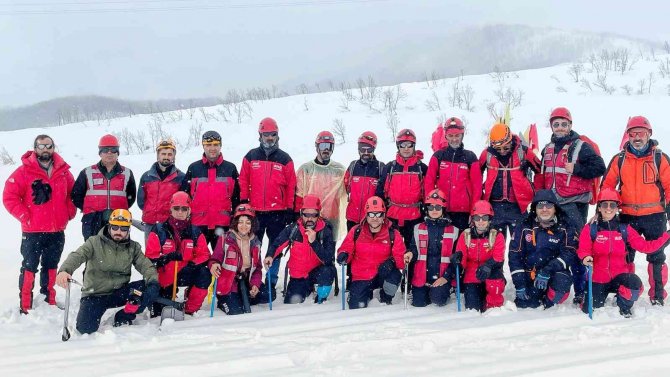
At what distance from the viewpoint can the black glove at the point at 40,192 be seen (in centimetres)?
627

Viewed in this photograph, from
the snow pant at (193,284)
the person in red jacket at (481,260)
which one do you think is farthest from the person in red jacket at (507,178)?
the snow pant at (193,284)

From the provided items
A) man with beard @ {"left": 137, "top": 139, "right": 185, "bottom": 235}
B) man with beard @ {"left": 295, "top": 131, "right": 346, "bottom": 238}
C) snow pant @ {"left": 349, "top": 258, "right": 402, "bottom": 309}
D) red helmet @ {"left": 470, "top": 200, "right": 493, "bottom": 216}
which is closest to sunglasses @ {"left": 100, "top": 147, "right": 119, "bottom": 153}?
man with beard @ {"left": 137, "top": 139, "right": 185, "bottom": 235}

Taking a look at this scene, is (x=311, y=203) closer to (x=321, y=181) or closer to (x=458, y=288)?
(x=321, y=181)

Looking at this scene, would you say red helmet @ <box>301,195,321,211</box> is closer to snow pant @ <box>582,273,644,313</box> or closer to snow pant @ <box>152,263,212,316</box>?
snow pant @ <box>152,263,212,316</box>

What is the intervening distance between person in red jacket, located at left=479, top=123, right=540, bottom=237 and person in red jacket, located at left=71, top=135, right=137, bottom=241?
4.42 m

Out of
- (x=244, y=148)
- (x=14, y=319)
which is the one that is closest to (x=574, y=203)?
(x=14, y=319)

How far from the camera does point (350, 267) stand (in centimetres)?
672

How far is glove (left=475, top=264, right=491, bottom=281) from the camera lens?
5770 millimetres

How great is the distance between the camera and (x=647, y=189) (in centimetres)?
595

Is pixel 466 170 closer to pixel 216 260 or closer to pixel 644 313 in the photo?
pixel 644 313

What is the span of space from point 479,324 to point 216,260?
3.00 metres

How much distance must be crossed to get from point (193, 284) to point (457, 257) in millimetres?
2972

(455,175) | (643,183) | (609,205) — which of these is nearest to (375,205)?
(455,175)

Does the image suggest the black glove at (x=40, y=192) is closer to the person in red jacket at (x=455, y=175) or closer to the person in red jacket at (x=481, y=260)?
the person in red jacket at (x=455, y=175)
